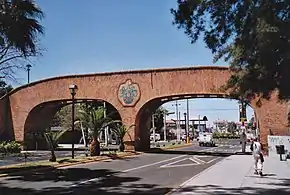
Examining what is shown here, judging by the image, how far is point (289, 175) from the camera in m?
17.7

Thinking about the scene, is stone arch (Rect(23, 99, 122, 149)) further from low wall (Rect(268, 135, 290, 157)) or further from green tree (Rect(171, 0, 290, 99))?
green tree (Rect(171, 0, 290, 99))

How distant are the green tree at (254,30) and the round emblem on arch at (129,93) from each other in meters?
27.6

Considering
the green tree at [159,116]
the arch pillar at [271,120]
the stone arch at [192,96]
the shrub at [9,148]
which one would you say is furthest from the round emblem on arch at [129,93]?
the green tree at [159,116]

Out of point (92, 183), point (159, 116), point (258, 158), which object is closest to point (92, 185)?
point (92, 183)

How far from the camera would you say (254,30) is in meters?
10.9

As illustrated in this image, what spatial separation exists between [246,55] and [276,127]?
2424 centimetres

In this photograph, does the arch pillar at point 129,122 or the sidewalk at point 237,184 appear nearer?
the sidewalk at point 237,184

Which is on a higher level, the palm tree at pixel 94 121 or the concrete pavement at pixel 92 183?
the palm tree at pixel 94 121

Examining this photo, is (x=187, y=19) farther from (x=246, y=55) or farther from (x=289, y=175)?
(x=289, y=175)

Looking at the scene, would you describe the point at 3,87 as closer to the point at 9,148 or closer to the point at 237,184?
the point at 9,148

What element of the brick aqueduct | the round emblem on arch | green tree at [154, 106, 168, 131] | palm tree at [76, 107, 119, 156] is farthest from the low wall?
green tree at [154, 106, 168, 131]

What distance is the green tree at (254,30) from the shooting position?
10219 mm

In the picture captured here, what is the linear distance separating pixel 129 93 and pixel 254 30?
97.9 ft

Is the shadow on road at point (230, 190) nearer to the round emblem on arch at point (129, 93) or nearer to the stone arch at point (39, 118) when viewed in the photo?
the round emblem on arch at point (129, 93)
